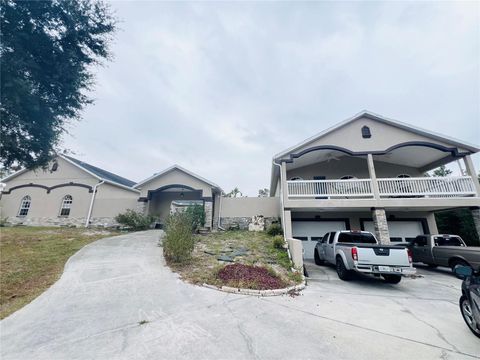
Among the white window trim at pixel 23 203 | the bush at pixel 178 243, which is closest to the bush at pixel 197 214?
the bush at pixel 178 243

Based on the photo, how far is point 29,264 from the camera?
7000 millimetres

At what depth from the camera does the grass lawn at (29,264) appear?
5039mm

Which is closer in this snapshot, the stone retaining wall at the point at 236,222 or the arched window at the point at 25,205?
the stone retaining wall at the point at 236,222

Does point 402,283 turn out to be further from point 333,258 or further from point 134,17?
point 134,17

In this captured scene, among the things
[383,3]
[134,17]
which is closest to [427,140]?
[383,3]

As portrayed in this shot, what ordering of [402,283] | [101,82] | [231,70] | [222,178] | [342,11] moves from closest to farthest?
[402,283]
[101,82]
[342,11]
[231,70]
[222,178]

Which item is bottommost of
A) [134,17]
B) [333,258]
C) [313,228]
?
[333,258]

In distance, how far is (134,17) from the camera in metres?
9.48

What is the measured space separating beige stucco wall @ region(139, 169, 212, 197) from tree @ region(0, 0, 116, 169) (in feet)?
23.6

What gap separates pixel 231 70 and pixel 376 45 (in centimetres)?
884

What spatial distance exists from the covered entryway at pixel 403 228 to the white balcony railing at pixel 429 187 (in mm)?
2861

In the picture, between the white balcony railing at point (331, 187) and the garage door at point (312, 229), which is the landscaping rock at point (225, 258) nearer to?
the white balcony railing at point (331, 187)

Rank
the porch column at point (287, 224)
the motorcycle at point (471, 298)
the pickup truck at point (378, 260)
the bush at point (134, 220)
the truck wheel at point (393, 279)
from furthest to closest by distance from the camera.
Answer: the bush at point (134, 220) < the porch column at point (287, 224) < the truck wheel at point (393, 279) < the pickup truck at point (378, 260) < the motorcycle at point (471, 298)

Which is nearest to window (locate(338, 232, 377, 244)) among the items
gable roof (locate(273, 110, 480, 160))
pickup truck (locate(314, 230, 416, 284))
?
pickup truck (locate(314, 230, 416, 284))
